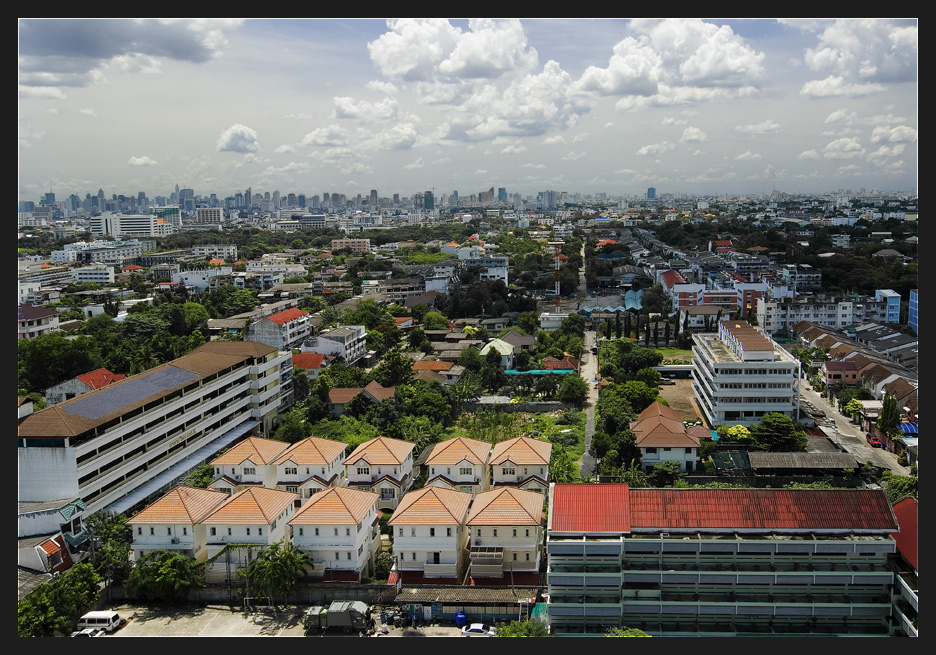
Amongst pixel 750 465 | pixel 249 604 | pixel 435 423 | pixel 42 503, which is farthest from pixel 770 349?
pixel 42 503

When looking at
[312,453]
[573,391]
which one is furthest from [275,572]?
[573,391]

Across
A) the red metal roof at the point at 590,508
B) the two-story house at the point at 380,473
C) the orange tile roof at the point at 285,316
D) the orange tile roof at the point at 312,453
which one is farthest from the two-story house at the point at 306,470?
the orange tile roof at the point at 285,316

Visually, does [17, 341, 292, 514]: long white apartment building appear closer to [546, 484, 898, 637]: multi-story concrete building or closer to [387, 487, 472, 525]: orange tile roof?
[387, 487, 472, 525]: orange tile roof

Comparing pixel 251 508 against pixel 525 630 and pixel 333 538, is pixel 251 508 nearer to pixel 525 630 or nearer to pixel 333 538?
pixel 333 538

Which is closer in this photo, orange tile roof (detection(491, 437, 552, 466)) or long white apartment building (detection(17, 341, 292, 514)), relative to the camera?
long white apartment building (detection(17, 341, 292, 514))

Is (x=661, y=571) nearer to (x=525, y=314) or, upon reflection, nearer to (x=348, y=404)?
(x=348, y=404)

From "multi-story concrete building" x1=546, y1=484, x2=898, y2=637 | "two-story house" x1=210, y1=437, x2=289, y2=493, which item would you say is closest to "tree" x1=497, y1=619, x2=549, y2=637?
"multi-story concrete building" x1=546, y1=484, x2=898, y2=637
